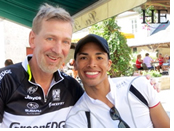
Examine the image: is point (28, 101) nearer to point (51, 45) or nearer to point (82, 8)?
point (51, 45)

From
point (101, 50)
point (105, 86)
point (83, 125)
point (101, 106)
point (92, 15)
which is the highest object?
point (92, 15)

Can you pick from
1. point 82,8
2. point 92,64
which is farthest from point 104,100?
point 82,8

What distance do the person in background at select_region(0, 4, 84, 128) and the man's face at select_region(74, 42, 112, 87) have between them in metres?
0.17

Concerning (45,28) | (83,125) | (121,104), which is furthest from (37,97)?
(121,104)

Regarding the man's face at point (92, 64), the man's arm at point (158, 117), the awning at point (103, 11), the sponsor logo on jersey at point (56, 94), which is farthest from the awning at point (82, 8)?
the sponsor logo on jersey at point (56, 94)

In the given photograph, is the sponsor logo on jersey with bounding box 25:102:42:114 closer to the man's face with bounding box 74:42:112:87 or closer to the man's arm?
the man's face with bounding box 74:42:112:87

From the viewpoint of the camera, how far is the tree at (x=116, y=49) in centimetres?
722

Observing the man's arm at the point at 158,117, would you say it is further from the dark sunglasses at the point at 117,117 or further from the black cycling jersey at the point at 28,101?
the black cycling jersey at the point at 28,101

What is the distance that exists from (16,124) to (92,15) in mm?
2713

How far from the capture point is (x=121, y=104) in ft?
5.76

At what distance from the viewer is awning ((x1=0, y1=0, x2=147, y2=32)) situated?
3030 mm

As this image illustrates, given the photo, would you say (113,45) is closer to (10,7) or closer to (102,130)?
(10,7)

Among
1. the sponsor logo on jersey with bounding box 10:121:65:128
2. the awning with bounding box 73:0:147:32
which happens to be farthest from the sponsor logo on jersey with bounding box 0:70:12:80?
the awning with bounding box 73:0:147:32

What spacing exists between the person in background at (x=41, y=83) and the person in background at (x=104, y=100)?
0.15 m
